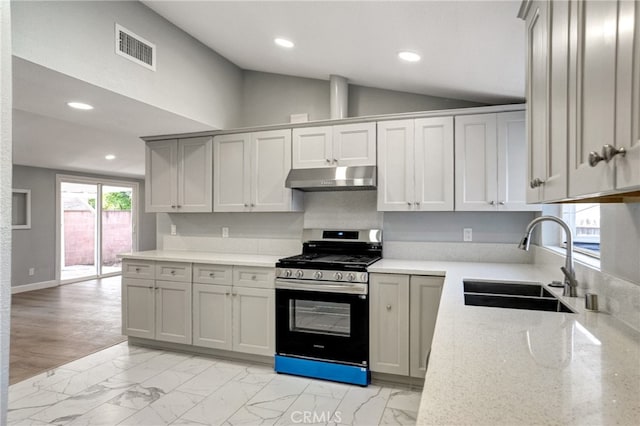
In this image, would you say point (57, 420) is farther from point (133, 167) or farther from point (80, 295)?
point (133, 167)

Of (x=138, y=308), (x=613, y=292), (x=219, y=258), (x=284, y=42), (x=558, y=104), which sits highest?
(x=284, y=42)

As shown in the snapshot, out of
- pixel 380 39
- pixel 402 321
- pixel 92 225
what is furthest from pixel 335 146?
pixel 92 225

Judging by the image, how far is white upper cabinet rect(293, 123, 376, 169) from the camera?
3.24 meters

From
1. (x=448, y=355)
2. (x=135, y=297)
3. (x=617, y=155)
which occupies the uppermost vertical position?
(x=617, y=155)

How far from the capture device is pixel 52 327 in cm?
450

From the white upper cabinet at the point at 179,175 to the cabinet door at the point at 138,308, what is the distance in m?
0.80

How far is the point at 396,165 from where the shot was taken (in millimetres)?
3172

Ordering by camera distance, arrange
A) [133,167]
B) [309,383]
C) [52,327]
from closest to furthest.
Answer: [309,383]
[52,327]
[133,167]

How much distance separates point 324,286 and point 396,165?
118 centimetres

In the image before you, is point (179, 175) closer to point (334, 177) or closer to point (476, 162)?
point (334, 177)

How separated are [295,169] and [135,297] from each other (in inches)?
81.1

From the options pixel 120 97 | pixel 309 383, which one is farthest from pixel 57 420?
pixel 120 97

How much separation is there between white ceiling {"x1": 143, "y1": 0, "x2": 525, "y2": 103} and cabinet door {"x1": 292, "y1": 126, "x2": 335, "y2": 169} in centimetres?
56

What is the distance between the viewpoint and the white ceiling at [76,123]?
240cm
